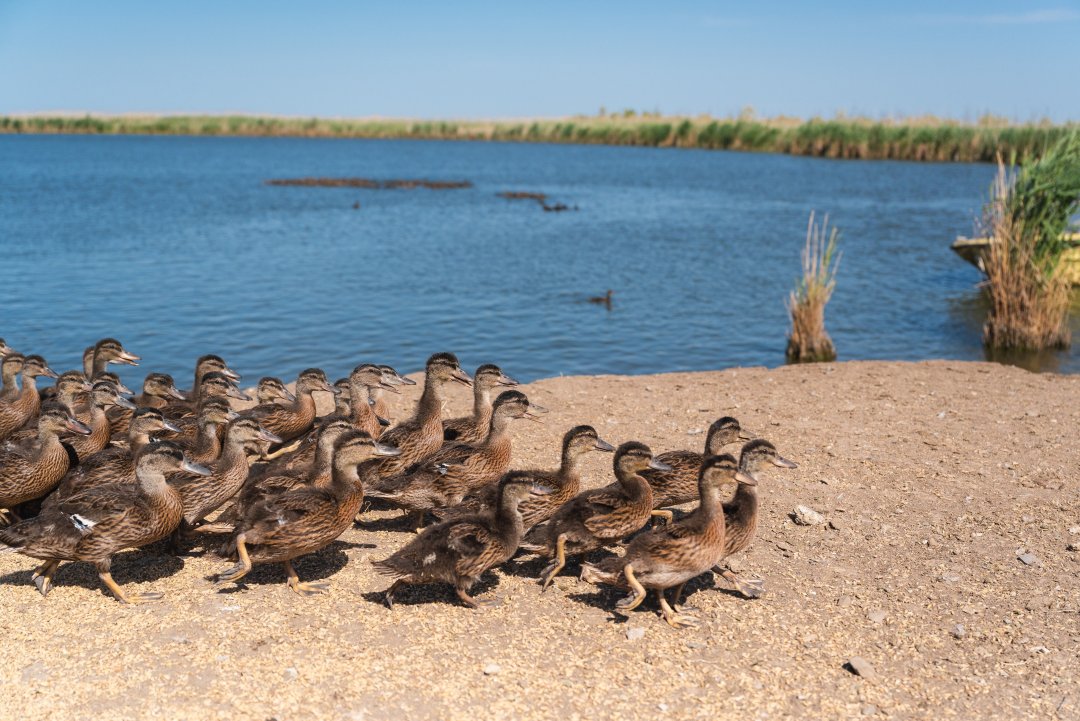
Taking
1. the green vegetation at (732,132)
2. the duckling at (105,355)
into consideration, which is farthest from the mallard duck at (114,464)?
the green vegetation at (732,132)

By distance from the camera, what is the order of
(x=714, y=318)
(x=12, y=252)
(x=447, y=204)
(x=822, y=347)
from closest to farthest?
(x=822, y=347)
(x=714, y=318)
(x=12, y=252)
(x=447, y=204)

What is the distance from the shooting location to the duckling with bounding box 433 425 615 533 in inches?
289

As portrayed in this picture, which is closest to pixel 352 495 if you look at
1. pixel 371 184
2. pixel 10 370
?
pixel 10 370

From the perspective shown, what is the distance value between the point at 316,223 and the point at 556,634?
33288mm

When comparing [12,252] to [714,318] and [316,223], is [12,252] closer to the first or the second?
[316,223]

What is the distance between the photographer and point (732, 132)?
274 feet

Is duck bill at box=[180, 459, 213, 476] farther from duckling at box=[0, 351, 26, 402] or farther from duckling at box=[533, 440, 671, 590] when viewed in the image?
duckling at box=[0, 351, 26, 402]

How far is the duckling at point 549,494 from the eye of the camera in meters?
7.34

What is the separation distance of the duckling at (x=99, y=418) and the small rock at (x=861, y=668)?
653 centimetres

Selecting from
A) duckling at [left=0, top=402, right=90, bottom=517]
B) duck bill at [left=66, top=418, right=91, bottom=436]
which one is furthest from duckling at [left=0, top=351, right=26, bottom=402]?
duckling at [left=0, top=402, right=90, bottom=517]

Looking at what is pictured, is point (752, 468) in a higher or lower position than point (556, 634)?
higher

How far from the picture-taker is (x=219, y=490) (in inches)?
287

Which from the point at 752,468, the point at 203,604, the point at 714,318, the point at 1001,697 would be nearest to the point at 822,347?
the point at 714,318

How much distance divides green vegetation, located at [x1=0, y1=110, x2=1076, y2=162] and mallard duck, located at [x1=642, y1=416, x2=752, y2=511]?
13032 mm
